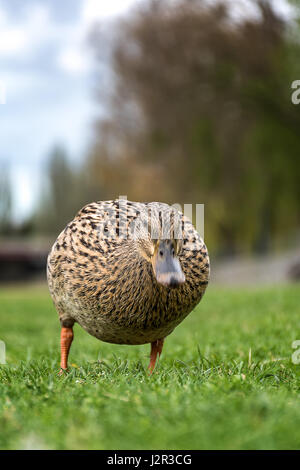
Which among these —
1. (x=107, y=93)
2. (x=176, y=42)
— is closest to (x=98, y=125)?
(x=107, y=93)

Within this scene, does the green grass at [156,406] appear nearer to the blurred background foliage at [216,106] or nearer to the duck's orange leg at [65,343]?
the duck's orange leg at [65,343]

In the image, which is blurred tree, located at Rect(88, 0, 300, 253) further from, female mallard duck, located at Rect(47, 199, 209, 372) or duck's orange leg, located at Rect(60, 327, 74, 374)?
duck's orange leg, located at Rect(60, 327, 74, 374)

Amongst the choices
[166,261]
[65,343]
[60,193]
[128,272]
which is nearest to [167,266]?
[166,261]

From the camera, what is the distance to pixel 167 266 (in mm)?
2766

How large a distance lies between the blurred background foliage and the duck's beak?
1191 centimetres

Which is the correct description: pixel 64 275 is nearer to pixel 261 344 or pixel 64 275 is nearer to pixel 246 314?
pixel 261 344

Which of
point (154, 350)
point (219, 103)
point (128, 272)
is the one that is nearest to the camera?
point (128, 272)

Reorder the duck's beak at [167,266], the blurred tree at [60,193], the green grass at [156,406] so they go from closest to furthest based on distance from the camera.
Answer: the green grass at [156,406] → the duck's beak at [167,266] → the blurred tree at [60,193]

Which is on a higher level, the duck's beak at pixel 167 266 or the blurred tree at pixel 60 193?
the blurred tree at pixel 60 193

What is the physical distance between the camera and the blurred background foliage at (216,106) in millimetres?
16938

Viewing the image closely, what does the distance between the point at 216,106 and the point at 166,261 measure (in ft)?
55.0
